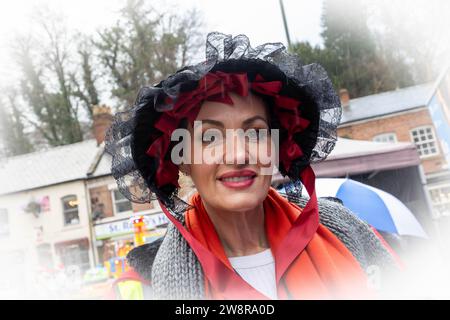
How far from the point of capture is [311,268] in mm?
973

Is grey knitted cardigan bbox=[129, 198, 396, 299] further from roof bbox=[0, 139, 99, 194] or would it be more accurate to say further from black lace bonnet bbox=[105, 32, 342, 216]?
roof bbox=[0, 139, 99, 194]

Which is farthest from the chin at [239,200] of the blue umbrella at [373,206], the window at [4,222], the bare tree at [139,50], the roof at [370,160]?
the window at [4,222]

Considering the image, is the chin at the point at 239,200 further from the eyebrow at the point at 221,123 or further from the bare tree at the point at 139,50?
the bare tree at the point at 139,50

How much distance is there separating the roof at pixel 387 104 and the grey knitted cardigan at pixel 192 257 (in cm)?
1181

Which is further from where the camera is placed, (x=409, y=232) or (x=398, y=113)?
(x=398, y=113)

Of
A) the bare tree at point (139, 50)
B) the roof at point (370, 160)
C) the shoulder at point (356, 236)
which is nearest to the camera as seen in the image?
the shoulder at point (356, 236)

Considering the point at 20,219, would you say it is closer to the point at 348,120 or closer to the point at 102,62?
the point at 102,62

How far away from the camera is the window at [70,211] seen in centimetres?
1205

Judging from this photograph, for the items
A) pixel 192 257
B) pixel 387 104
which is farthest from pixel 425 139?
pixel 192 257

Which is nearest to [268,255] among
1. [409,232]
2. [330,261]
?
[330,261]

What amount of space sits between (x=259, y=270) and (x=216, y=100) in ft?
1.53

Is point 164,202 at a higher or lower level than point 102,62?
lower

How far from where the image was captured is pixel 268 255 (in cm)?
106

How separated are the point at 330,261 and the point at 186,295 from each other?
1.21 feet
